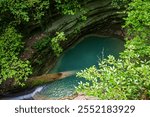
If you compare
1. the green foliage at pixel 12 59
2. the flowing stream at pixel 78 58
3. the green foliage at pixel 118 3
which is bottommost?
the flowing stream at pixel 78 58

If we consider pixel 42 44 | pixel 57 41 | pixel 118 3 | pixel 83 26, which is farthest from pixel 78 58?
pixel 118 3

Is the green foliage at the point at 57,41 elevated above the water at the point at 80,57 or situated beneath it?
elevated above

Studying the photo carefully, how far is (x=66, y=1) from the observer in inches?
709

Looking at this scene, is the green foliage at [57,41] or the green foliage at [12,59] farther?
the green foliage at [57,41]

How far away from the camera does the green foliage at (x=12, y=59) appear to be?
16.0 metres

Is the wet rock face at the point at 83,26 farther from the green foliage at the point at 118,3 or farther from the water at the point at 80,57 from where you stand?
the green foliage at the point at 118,3

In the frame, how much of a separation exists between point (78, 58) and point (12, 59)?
16.3ft

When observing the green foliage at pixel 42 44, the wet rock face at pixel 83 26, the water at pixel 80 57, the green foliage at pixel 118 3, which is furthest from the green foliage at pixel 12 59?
the green foliage at pixel 118 3

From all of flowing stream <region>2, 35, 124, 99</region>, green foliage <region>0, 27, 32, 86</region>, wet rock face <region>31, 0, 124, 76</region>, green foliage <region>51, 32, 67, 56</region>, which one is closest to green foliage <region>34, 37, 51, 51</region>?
wet rock face <region>31, 0, 124, 76</region>

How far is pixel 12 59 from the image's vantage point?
1630 centimetres

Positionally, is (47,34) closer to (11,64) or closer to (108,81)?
(11,64)

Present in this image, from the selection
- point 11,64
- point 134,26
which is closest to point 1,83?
point 11,64

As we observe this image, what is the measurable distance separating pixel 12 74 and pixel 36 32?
3.82 m

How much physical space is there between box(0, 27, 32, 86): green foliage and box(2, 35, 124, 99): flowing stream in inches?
64.5
